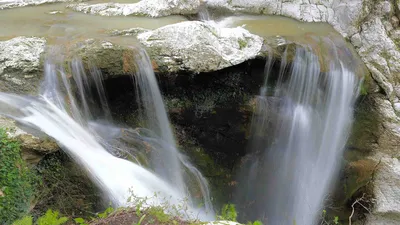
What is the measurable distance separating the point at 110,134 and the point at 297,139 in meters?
3.69

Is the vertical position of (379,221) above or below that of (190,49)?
below

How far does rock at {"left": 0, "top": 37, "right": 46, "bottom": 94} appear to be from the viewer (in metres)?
4.96

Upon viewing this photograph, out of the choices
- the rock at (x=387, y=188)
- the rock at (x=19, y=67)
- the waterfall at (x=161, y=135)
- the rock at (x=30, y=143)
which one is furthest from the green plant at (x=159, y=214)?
the rock at (x=387, y=188)

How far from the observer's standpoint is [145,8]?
7.75 m

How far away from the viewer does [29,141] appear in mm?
4070

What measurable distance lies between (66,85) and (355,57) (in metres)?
5.77

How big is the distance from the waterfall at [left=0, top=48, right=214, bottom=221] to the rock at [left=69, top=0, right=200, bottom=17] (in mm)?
2624

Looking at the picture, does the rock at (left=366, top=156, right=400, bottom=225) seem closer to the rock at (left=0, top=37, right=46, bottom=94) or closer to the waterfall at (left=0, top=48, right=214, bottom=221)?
the waterfall at (left=0, top=48, right=214, bottom=221)

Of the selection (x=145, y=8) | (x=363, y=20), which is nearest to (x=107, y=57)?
(x=145, y=8)

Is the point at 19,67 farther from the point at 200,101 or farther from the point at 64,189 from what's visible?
the point at 200,101

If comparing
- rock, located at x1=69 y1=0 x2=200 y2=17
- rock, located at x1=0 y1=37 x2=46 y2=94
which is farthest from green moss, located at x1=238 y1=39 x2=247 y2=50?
rock, located at x1=0 y1=37 x2=46 y2=94

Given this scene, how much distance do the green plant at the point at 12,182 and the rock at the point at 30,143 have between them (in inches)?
2.9

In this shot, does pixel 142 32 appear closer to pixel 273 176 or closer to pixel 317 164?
pixel 273 176

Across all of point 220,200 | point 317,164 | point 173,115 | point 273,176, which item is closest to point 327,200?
point 317,164
